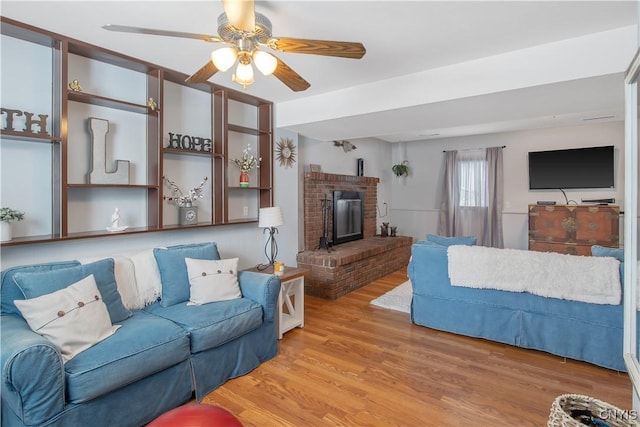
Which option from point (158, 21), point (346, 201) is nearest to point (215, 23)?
point (158, 21)

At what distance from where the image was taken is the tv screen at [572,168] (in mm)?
5227

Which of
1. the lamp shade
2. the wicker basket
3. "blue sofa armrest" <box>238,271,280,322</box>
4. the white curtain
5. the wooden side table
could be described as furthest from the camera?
the white curtain

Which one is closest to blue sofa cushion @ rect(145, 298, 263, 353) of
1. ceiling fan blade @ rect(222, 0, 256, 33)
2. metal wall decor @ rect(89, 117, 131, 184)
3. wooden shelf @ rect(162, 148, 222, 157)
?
metal wall decor @ rect(89, 117, 131, 184)

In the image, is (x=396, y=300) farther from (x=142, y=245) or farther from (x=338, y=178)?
(x=142, y=245)

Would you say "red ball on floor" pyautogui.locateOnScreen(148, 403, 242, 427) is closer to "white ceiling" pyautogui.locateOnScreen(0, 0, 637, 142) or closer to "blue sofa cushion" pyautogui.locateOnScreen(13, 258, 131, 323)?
"blue sofa cushion" pyautogui.locateOnScreen(13, 258, 131, 323)

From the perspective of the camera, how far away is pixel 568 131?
5609 mm

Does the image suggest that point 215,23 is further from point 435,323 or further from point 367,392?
point 435,323

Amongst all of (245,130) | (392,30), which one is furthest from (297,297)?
(392,30)

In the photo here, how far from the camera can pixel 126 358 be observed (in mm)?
1781

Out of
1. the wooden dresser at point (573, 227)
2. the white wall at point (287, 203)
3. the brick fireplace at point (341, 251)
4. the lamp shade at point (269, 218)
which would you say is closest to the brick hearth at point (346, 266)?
the brick fireplace at point (341, 251)

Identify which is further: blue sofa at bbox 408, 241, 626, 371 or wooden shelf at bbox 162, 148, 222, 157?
wooden shelf at bbox 162, 148, 222, 157

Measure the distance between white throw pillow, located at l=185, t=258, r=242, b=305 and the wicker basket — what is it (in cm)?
210

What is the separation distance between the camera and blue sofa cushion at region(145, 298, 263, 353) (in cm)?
216

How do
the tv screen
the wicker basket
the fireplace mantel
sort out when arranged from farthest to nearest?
1. the tv screen
2. the fireplace mantel
3. the wicker basket
